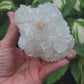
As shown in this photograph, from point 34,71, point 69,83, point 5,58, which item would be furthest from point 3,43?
point 69,83

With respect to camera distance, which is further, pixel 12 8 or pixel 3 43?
pixel 12 8

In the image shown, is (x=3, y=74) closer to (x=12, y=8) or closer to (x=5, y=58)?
(x=5, y=58)

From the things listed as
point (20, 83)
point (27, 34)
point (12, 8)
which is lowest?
point (20, 83)

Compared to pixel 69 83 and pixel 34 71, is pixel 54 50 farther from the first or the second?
pixel 69 83

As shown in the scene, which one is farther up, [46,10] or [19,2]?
[46,10]

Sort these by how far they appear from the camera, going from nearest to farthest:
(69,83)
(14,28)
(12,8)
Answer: (14,28) < (12,8) < (69,83)

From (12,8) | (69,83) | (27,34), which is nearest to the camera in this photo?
(27,34)

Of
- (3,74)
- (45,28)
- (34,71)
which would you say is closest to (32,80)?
(34,71)
